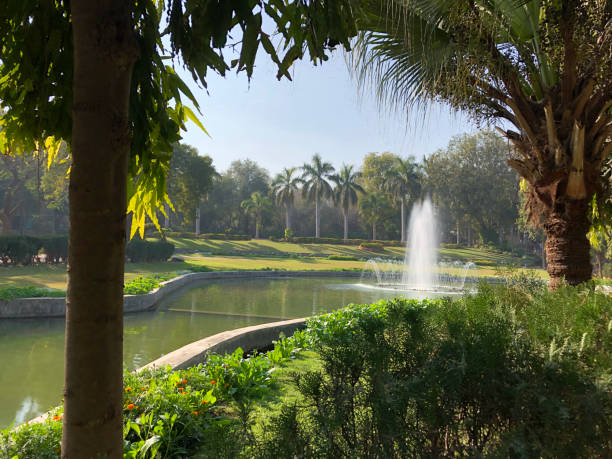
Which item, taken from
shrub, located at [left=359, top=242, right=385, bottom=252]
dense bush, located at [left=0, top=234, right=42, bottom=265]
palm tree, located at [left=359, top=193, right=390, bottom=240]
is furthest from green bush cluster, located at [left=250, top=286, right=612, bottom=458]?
palm tree, located at [left=359, top=193, right=390, bottom=240]

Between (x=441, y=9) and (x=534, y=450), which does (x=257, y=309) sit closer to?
(x=441, y=9)

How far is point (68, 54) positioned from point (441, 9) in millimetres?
3217

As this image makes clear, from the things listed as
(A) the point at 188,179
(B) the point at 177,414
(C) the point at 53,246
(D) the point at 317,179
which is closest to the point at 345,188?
(D) the point at 317,179

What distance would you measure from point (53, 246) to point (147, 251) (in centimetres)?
563

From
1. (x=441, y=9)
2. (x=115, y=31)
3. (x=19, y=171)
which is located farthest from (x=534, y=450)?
(x=19, y=171)

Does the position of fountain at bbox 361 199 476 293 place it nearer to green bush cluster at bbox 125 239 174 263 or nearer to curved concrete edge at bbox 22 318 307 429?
curved concrete edge at bbox 22 318 307 429

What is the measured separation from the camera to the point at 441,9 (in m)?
3.90

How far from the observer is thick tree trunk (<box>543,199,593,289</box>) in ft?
16.3

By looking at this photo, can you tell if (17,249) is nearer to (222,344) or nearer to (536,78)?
(222,344)

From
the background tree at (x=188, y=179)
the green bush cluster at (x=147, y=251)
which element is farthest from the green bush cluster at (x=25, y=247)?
the background tree at (x=188, y=179)

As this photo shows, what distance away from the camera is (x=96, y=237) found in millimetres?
1509

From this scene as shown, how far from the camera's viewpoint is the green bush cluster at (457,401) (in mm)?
1461

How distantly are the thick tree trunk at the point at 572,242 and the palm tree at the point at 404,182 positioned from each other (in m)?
46.9

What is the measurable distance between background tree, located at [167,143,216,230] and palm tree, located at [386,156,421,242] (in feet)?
91.2
